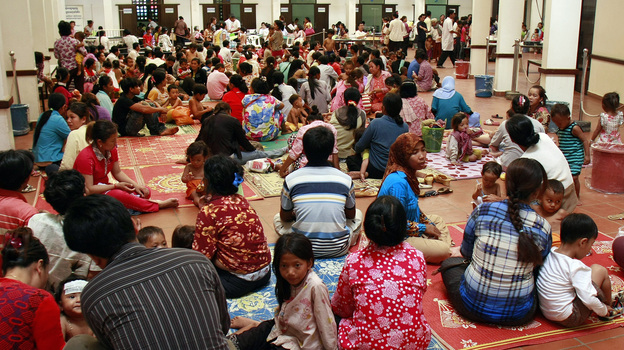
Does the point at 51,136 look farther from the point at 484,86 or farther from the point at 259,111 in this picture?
the point at 484,86

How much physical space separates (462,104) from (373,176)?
2.47m

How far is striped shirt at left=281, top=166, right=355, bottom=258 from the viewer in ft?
13.9

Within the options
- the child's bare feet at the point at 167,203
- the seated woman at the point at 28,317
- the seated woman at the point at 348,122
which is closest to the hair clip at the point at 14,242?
the seated woman at the point at 28,317

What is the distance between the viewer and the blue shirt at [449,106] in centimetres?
850

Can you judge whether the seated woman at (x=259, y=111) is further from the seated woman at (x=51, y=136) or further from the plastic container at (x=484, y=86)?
the plastic container at (x=484, y=86)

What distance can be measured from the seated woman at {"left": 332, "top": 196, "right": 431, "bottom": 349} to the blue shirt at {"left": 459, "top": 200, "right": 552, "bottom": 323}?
0.60 m

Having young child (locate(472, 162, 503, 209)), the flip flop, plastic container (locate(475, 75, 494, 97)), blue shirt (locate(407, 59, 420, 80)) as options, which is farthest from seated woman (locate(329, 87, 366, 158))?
blue shirt (locate(407, 59, 420, 80))

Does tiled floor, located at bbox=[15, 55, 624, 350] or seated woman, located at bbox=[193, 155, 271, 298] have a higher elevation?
seated woman, located at bbox=[193, 155, 271, 298]

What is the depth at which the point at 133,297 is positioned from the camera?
2.22 metres

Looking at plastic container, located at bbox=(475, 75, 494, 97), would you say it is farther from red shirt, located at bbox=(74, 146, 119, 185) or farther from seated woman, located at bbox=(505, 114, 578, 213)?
red shirt, located at bbox=(74, 146, 119, 185)

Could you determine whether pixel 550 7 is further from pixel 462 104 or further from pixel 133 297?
pixel 133 297

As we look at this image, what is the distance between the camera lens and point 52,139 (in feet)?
21.4

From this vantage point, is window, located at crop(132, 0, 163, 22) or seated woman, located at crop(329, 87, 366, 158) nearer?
seated woman, located at crop(329, 87, 366, 158)

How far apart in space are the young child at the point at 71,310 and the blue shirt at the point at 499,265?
7.09 feet
